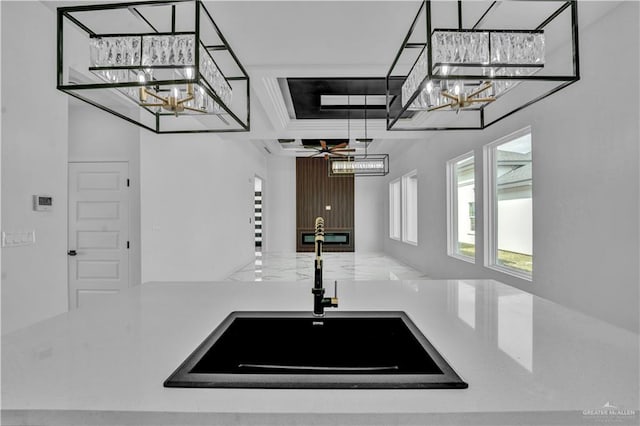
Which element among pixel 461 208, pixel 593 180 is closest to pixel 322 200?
pixel 461 208

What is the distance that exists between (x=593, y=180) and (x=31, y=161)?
4302 mm

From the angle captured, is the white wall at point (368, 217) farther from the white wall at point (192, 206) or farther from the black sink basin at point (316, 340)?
the black sink basin at point (316, 340)

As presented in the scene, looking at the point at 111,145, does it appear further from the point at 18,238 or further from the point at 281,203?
the point at 281,203

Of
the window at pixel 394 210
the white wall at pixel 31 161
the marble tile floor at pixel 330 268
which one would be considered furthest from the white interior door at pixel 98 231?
the window at pixel 394 210

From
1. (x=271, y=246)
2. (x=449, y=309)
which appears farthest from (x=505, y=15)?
(x=271, y=246)

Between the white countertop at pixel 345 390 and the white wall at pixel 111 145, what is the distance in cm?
286

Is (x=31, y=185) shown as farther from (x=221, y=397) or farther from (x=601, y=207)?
(x=601, y=207)

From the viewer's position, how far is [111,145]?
13.6ft

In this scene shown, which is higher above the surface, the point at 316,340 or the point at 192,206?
the point at 192,206

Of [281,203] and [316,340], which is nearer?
[316,340]

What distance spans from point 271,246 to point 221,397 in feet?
34.6

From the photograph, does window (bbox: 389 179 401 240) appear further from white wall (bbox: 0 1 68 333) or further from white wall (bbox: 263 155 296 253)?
white wall (bbox: 0 1 68 333)

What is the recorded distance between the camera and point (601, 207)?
272 centimetres

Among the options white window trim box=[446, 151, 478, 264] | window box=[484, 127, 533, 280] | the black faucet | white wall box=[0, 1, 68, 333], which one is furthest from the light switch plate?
white window trim box=[446, 151, 478, 264]
